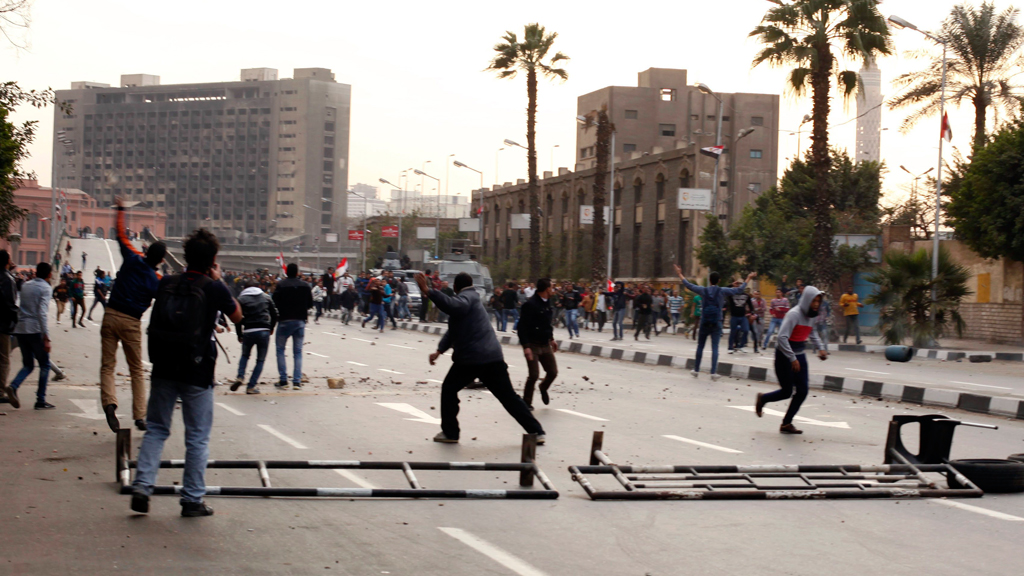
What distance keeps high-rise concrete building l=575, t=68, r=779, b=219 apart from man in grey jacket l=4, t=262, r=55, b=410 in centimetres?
6904

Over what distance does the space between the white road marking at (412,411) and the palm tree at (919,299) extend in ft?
56.6

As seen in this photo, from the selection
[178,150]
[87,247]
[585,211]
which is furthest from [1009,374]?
[178,150]

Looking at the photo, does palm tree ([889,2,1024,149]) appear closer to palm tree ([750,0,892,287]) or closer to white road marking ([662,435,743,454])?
palm tree ([750,0,892,287])

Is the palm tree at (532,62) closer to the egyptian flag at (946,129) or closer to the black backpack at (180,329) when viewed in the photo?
the egyptian flag at (946,129)

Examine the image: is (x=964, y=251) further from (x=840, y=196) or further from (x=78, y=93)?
(x=78, y=93)

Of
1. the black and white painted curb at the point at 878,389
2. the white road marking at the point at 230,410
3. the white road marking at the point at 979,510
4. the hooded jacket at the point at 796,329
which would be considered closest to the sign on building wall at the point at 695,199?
the black and white painted curb at the point at 878,389

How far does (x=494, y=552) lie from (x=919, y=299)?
76.6 ft

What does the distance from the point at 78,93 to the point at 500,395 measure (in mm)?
183872

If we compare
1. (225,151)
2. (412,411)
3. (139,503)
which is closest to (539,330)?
(412,411)

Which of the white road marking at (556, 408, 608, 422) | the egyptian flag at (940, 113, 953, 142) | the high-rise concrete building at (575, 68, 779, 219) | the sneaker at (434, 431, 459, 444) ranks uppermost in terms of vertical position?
the high-rise concrete building at (575, 68, 779, 219)

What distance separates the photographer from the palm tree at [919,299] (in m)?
26.2

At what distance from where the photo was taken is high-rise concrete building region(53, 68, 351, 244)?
158625mm

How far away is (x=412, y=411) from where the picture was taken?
488 inches

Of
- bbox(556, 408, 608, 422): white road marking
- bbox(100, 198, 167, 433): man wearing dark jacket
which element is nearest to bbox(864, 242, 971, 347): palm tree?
bbox(556, 408, 608, 422): white road marking
